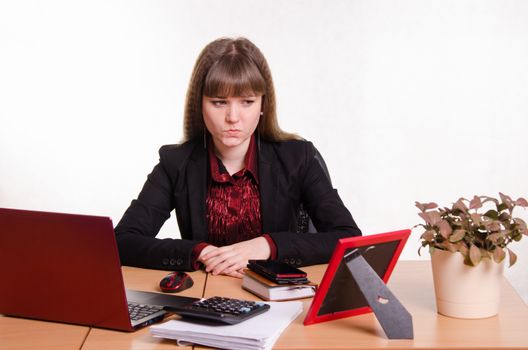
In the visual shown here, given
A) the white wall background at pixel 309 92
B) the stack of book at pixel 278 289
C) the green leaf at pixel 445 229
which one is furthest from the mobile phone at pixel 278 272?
the white wall background at pixel 309 92

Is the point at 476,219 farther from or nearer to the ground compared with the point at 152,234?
farther from the ground

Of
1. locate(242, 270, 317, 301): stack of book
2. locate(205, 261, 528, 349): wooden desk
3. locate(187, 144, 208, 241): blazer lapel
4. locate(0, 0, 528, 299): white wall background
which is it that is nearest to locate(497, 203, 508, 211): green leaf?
locate(205, 261, 528, 349): wooden desk

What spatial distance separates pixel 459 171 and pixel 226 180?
2.77 metres

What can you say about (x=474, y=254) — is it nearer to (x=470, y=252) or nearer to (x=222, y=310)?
(x=470, y=252)

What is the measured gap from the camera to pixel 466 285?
1691 mm

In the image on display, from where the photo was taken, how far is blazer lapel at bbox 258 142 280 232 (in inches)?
105

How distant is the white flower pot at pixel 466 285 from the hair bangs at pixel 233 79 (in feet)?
3.27

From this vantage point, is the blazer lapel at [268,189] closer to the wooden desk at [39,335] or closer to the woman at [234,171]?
the woman at [234,171]

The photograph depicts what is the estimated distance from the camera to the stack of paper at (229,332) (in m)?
1.53

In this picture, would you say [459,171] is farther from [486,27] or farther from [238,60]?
[238,60]

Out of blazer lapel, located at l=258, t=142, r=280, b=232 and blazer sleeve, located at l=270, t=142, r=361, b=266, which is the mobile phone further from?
blazer lapel, located at l=258, t=142, r=280, b=232

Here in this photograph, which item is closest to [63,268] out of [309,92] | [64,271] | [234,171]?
[64,271]

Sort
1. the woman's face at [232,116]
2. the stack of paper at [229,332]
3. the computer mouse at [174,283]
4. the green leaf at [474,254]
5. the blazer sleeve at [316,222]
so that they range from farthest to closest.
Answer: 1. the woman's face at [232,116]
2. the blazer sleeve at [316,222]
3. the computer mouse at [174,283]
4. the green leaf at [474,254]
5. the stack of paper at [229,332]

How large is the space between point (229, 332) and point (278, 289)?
0.34 meters
